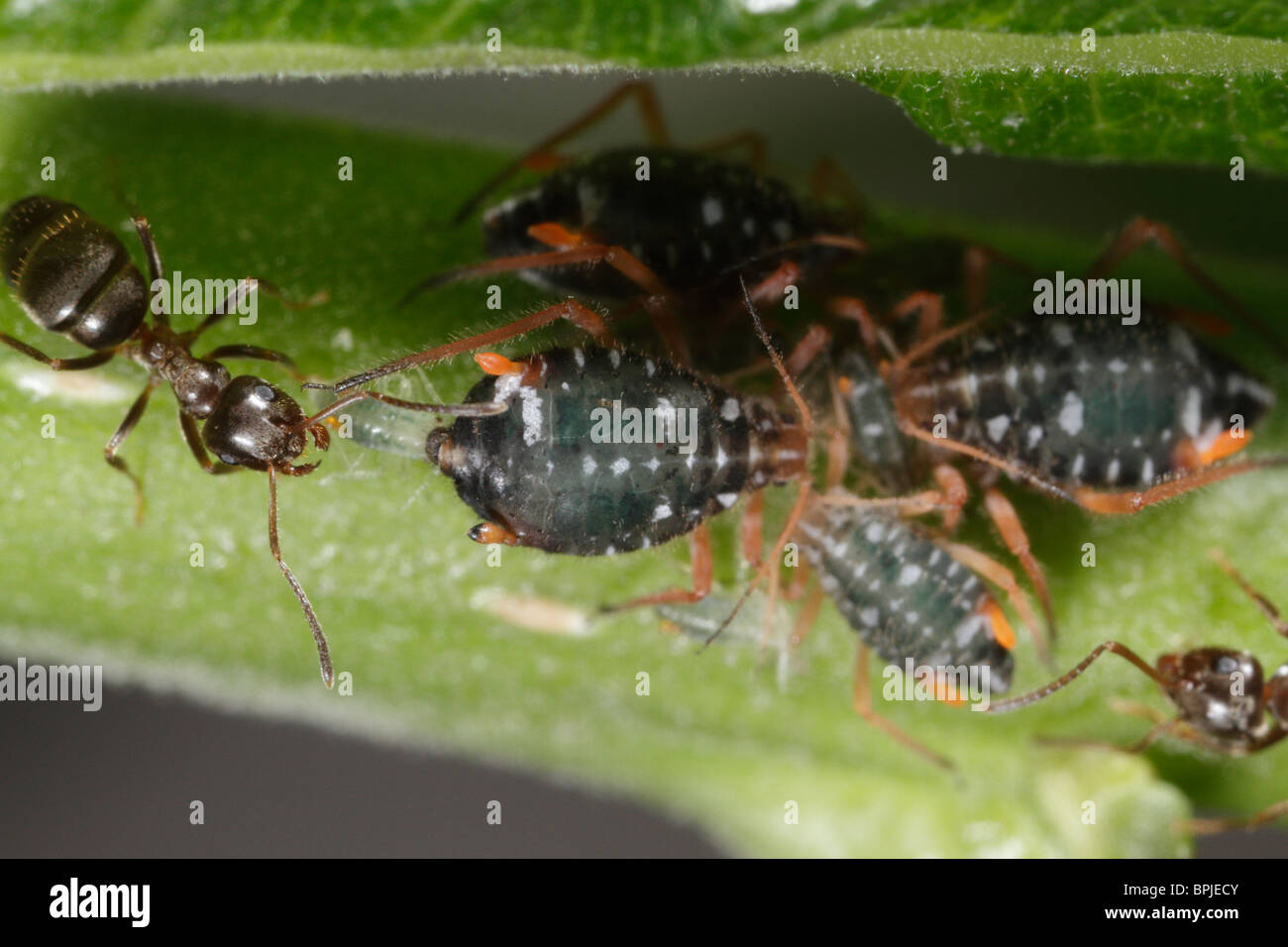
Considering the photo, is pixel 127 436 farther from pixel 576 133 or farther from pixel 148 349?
pixel 576 133

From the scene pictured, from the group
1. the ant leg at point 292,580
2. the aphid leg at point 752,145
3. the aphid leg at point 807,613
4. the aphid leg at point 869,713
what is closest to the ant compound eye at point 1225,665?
the aphid leg at point 869,713

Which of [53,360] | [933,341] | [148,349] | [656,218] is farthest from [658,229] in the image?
[53,360]

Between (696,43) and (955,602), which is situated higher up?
(696,43)

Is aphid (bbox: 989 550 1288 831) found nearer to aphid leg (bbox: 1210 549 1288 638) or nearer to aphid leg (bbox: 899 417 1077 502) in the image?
aphid leg (bbox: 1210 549 1288 638)

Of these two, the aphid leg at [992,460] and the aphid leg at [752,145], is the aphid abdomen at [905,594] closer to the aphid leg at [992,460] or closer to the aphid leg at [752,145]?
the aphid leg at [992,460]

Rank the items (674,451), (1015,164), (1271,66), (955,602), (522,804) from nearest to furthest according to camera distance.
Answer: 1. (1271,66)
2. (674,451)
3. (955,602)
4. (1015,164)
5. (522,804)

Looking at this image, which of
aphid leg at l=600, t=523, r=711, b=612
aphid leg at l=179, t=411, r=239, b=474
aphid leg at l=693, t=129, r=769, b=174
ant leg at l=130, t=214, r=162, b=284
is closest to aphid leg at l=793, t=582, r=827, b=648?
aphid leg at l=600, t=523, r=711, b=612
